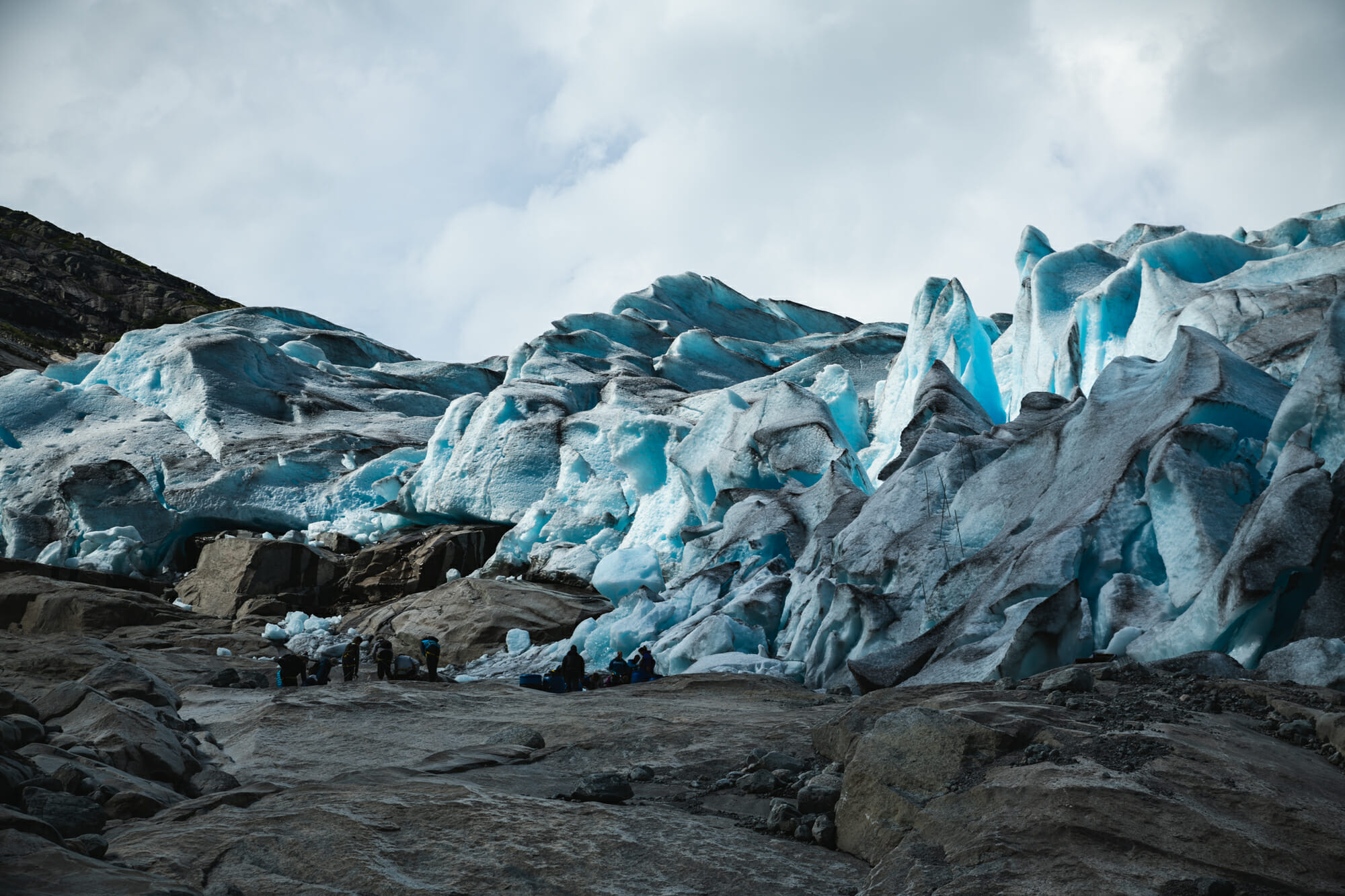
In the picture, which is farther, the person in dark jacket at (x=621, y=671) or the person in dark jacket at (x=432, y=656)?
the person in dark jacket at (x=621, y=671)

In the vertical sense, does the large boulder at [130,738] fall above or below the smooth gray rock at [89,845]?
below

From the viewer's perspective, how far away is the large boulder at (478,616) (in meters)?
19.1

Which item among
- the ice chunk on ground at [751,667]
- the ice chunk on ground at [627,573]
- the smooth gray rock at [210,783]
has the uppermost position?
the ice chunk on ground at [627,573]

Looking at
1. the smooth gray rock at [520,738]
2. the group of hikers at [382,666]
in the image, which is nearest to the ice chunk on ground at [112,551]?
the group of hikers at [382,666]

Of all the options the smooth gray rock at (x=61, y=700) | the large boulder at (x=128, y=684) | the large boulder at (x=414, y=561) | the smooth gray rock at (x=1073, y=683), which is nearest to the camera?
the smooth gray rock at (x=1073, y=683)

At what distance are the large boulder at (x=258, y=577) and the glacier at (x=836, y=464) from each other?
6.95 feet

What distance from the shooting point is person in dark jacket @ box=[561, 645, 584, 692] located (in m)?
13.3

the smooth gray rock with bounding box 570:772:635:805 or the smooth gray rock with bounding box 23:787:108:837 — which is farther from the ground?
the smooth gray rock with bounding box 570:772:635:805

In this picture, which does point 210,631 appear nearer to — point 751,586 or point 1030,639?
point 751,586

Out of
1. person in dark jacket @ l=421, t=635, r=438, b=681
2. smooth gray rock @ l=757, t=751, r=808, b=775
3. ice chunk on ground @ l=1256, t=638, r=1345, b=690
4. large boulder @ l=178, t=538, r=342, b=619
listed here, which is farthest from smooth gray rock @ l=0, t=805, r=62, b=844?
large boulder @ l=178, t=538, r=342, b=619

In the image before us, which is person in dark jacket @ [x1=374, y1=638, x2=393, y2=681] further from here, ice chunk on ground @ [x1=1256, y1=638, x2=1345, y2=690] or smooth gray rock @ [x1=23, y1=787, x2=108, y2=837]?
ice chunk on ground @ [x1=1256, y1=638, x2=1345, y2=690]

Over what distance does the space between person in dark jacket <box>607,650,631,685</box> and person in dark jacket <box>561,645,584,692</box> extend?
2.32ft

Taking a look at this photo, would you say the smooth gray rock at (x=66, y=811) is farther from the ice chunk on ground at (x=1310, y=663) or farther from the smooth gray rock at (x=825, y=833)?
the ice chunk on ground at (x=1310, y=663)

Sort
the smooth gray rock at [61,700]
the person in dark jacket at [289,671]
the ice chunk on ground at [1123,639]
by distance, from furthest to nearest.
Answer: the person in dark jacket at [289,671] < the ice chunk on ground at [1123,639] < the smooth gray rock at [61,700]
